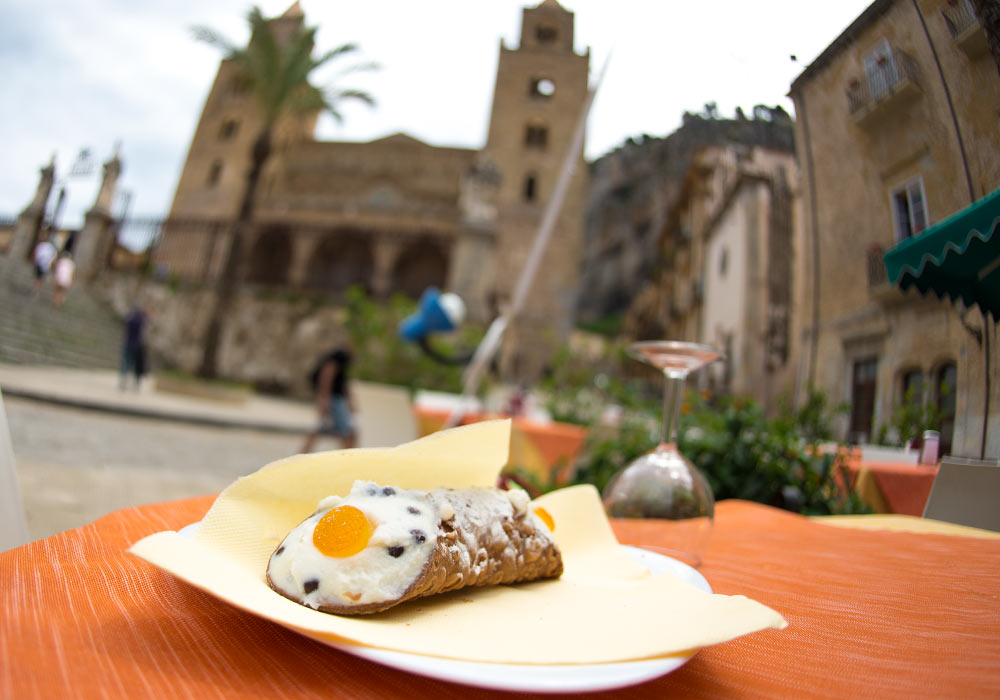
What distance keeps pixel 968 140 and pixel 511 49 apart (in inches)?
57.7

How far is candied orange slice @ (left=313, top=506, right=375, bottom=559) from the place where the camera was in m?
0.53

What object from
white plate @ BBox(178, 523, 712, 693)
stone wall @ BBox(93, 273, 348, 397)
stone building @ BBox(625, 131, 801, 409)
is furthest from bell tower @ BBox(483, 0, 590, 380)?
white plate @ BBox(178, 523, 712, 693)

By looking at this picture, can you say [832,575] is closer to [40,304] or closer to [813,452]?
[813,452]

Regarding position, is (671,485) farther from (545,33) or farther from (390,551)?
(545,33)

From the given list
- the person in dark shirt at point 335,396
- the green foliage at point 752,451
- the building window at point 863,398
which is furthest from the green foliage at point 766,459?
the person in dark shirt at point 335,396

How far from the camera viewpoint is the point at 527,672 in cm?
41

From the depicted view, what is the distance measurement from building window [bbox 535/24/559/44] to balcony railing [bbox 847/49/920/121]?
101 cm

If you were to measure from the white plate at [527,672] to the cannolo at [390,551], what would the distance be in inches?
3.6

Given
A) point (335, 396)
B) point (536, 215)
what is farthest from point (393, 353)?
point (536, 215)

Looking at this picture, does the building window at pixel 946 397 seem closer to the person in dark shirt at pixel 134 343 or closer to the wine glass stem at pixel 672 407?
the wine glass stem at pixel 672 407

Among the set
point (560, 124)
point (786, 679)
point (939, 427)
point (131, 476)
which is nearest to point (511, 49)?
point (939, 427)

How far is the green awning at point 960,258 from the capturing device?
73cm

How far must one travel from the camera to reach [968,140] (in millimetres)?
787

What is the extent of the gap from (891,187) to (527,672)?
962 millimetres
